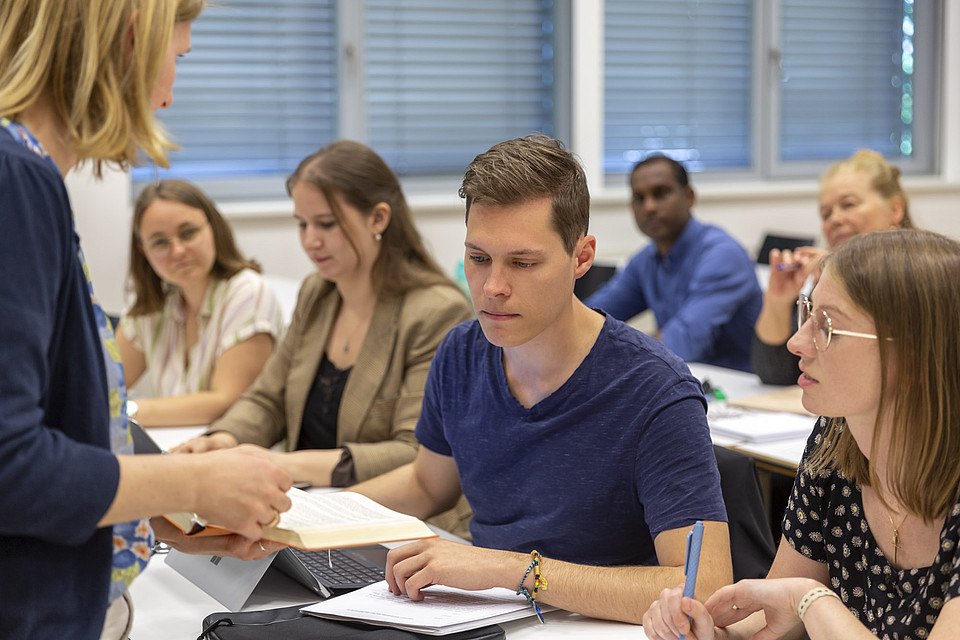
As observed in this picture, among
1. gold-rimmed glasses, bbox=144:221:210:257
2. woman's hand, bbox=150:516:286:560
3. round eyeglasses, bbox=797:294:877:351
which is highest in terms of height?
gold-rimmed glasses, bbox=144:221:210:257

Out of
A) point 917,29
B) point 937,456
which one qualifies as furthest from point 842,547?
point 917,29

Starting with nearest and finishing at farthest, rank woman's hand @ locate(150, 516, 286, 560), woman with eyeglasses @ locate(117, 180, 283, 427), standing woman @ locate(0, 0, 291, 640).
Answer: standing woman @ locate(0, 0, 291, 640) < woman's hand @ locate(150, 516, 286, 560) < woman with eyeglasses @ locate(117, 180, 283, 427)

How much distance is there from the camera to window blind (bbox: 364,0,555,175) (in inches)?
205

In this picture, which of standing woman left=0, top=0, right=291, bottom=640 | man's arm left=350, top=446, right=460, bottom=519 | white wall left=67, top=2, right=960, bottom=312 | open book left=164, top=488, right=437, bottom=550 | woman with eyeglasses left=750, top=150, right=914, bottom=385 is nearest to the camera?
standing woman left=0, top=0, right=291, bottom=640

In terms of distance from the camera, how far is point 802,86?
628cm

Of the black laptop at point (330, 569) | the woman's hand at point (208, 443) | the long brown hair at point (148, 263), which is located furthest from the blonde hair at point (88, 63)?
the long brown hair at point (148, 263)

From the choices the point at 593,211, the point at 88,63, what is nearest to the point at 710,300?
the point at 593,211

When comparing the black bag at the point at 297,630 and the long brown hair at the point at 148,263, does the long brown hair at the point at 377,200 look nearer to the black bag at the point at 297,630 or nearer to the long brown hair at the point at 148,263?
the long brown hair at the point at 148,263

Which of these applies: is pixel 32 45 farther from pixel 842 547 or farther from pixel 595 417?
pixel 842 547

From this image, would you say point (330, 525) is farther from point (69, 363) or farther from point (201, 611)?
point (201, 611)

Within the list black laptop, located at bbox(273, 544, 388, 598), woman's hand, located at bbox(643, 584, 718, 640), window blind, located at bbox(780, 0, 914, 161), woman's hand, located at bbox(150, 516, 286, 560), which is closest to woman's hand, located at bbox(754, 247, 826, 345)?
black laptop, located at bbox(273, 544, 388, 598)

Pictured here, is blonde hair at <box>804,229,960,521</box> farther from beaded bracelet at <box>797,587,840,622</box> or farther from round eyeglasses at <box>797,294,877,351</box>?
beaded bracelet at <box>797,587,840,622</box>

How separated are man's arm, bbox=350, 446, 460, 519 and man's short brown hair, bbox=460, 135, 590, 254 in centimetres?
52

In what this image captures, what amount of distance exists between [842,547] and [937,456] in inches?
8.0
